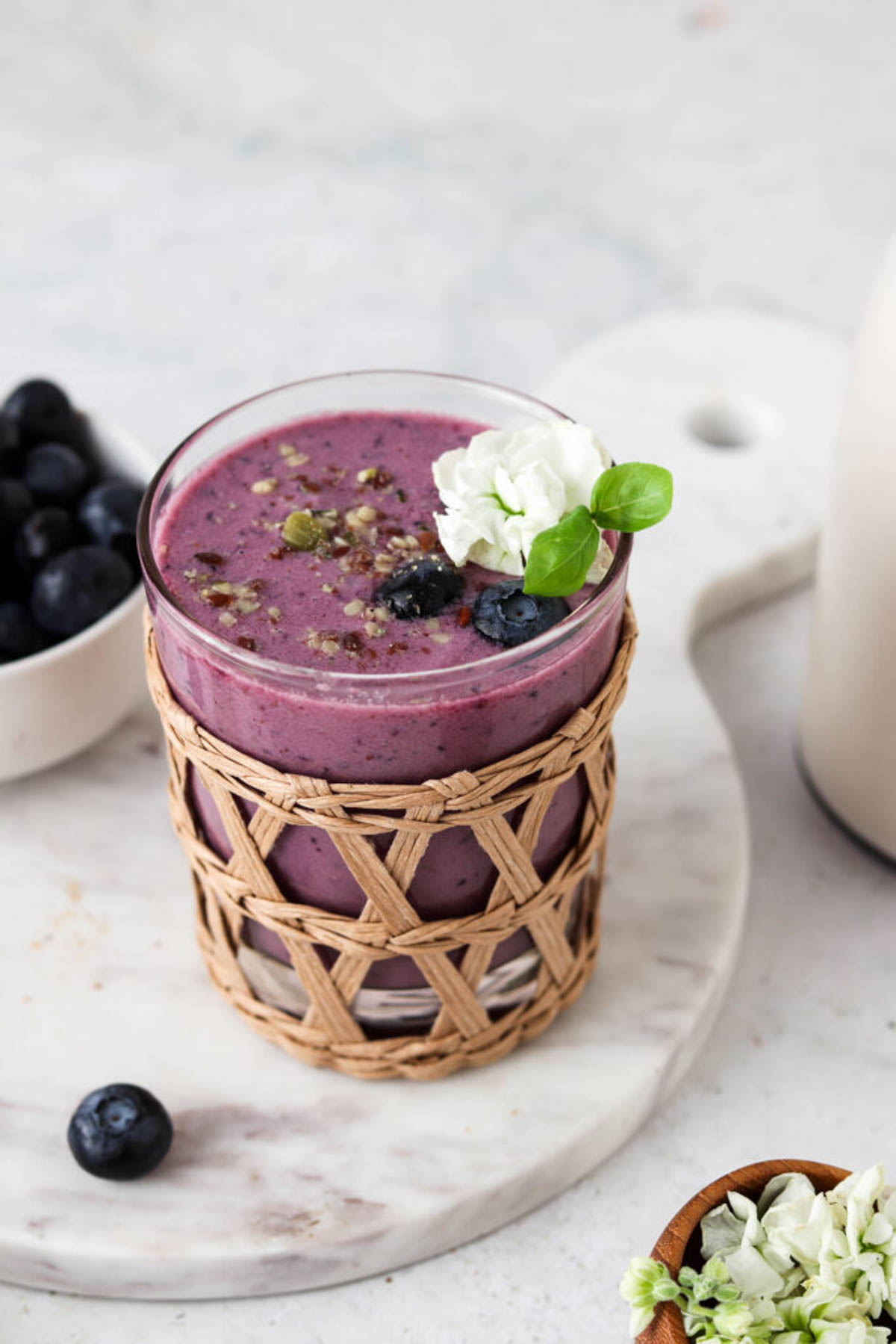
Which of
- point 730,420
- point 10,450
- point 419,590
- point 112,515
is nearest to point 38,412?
point 10,450

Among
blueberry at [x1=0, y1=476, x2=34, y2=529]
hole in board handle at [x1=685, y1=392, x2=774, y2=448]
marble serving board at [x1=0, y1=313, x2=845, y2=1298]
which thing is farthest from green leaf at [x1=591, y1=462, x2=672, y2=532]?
hole in board handle at [x1=685, y1=392, x2=774, y2=448]

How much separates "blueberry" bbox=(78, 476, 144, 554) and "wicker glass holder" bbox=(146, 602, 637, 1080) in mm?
402

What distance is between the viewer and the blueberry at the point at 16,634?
5.05ft

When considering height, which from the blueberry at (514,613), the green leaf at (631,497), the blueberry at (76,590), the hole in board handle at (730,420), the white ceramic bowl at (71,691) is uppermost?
the green leaf at (631,497)

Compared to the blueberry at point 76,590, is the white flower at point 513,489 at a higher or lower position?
higher

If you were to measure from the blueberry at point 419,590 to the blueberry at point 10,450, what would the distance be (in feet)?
2.30

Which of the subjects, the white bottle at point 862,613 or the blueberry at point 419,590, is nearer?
the blueberry at point 419,590

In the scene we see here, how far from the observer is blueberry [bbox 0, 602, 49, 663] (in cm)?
154

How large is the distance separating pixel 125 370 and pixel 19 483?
24.6 inches

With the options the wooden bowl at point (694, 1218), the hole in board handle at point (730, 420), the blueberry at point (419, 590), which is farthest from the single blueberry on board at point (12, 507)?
the wooden bowl at point (694, 1218)

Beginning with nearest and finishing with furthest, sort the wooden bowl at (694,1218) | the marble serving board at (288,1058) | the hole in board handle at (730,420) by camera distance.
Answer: the wooden bowl at (694,1218)
the marble serving board at (288,1058)
the hole in board handle at (730,420)

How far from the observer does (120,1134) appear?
1.25 m

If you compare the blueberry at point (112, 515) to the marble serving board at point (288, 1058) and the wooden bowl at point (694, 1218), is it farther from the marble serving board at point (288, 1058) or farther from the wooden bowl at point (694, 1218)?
the wooden bowl at point (694, 1218)

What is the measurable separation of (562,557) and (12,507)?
764mm
